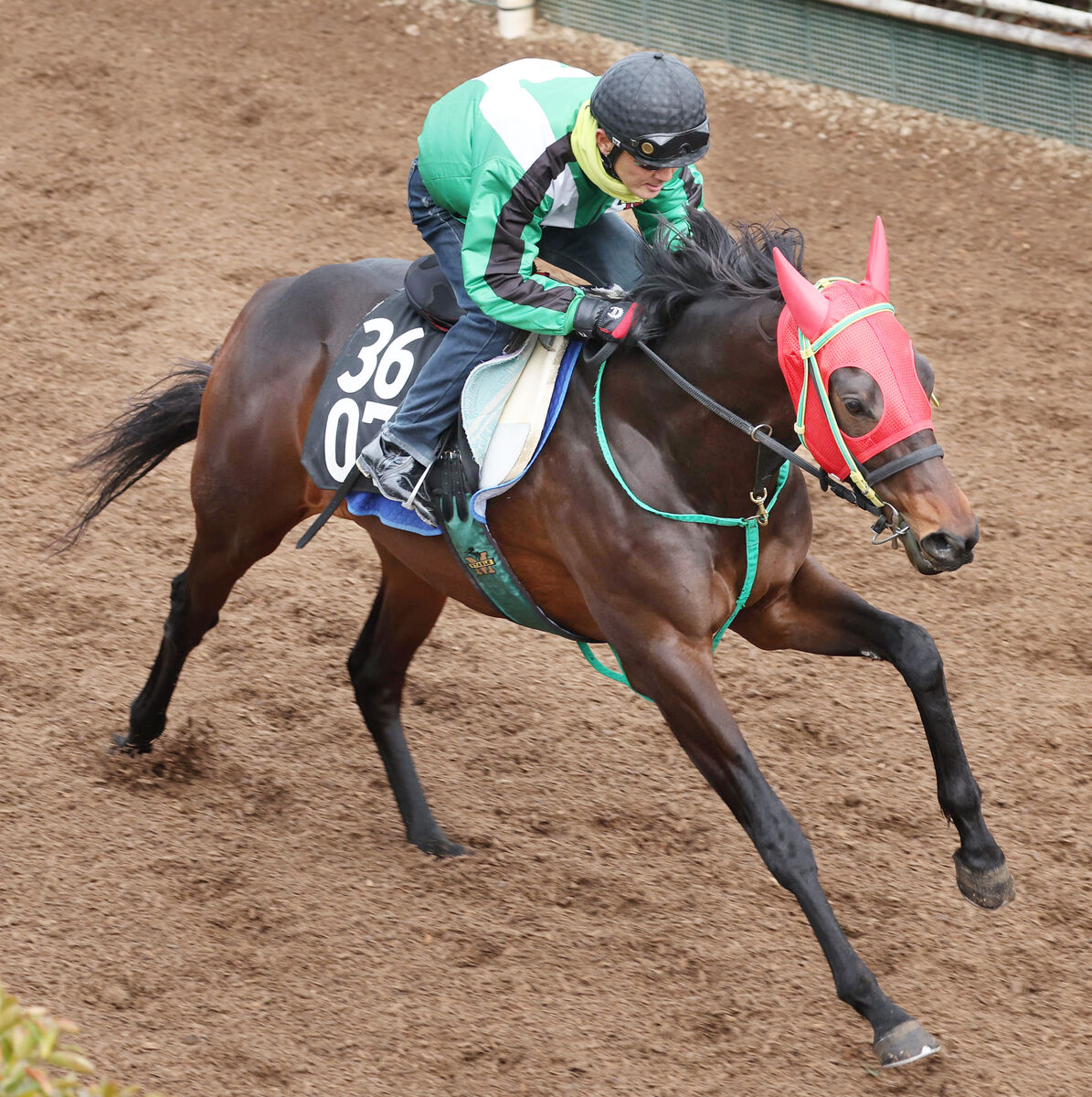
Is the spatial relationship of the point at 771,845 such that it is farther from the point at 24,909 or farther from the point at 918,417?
the point at 24,909

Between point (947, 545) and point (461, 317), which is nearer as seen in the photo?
point (947, 545)

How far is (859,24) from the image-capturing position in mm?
8844

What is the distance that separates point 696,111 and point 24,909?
115 inches

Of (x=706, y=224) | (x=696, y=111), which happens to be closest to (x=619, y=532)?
(x=706, y=224)

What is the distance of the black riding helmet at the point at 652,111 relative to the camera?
3.39 m

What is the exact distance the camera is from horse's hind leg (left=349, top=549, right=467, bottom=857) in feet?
15.9

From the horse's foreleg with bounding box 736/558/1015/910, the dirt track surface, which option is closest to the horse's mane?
the horse's foreleg with bounding box 736/558/1015/910

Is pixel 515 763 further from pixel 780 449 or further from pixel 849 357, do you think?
pixel 849 357

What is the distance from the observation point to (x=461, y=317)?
13.5 feet

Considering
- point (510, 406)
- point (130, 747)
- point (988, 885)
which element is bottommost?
point (130, 747)

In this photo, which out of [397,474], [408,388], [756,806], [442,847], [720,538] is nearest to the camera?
[756,806]

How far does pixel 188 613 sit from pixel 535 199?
2104 mm

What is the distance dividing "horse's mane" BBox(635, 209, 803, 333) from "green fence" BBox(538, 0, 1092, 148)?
17.6ft

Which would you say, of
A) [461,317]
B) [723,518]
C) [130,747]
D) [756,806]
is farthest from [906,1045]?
[130,747]
